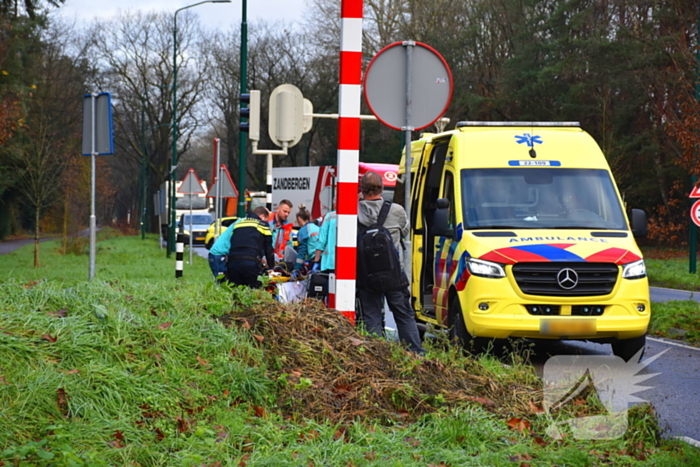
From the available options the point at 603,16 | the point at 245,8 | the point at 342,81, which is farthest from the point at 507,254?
the point at 603,16

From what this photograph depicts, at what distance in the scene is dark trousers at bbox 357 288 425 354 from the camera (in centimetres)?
837

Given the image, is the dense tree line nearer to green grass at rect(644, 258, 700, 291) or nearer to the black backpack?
green grass at rect(644, 258, 700, 291)

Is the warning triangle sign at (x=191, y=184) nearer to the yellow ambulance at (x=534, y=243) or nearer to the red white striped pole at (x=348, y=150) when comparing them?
the yellow ambulance at (x=534, y=243)

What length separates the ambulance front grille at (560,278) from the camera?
878cm

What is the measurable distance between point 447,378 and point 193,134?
5663cm

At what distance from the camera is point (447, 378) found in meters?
6.33

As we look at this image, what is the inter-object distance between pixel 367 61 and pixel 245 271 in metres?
24.8

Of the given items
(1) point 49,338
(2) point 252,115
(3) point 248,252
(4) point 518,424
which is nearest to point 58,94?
(2) point 252,115

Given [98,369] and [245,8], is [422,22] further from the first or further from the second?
[98,369]

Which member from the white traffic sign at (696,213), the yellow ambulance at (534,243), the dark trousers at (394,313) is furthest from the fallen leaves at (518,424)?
the white traffic sign at (696,213)

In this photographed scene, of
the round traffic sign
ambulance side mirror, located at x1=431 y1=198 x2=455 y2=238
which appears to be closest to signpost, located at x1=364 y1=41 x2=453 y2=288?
the round traffic sign

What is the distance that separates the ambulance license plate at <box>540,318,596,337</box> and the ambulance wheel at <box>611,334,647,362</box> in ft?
2.21

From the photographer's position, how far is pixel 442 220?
30.9 ft

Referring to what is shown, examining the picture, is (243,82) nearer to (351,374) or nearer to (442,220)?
(442,220)
